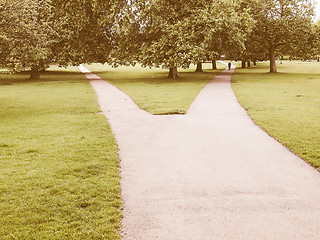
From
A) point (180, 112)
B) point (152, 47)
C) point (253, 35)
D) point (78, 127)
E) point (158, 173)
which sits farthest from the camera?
point (253, 35)

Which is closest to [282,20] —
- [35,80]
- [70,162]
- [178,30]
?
[178,30]

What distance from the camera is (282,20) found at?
121 ft

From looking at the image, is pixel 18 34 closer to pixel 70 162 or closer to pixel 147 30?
pixel 70 162

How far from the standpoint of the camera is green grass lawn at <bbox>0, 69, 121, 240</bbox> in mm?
4312

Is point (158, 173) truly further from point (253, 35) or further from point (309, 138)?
point (253, 35)

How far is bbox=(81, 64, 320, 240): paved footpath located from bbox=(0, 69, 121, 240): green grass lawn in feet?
1.10

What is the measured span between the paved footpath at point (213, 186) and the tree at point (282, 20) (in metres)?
30.6

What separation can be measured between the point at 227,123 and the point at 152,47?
17.3 m

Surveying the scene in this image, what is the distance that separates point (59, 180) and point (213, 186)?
2.79m

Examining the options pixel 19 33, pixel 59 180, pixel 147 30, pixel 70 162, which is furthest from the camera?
pixel 147 30

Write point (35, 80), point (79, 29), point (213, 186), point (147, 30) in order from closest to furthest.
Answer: point (213, 186) < point (147, 30) < point (79, 29) < point (35, 80)

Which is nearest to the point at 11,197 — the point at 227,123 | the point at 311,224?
the point at 311,224

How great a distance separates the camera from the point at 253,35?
37781mm

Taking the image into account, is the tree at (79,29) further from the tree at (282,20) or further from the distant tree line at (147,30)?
the tree at (282,20)
